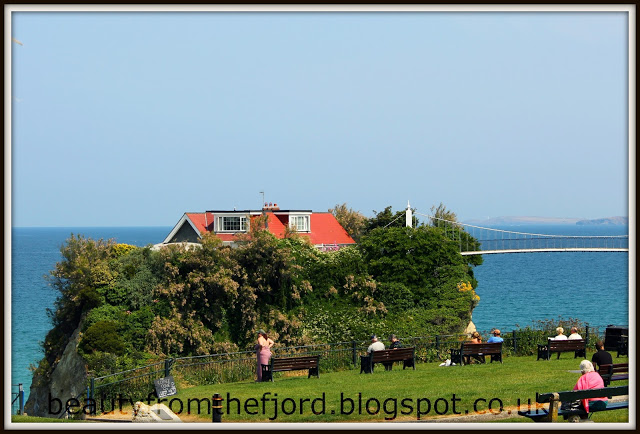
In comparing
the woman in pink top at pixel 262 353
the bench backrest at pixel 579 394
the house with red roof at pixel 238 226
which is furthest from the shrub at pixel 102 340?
the bench backrest at pixel 579 394

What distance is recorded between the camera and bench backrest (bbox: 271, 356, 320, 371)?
2053cm

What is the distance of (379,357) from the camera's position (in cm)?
2206

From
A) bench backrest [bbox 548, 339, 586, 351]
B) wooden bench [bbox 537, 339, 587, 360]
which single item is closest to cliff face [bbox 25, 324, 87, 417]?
wooden bench [bbox 537, 339, 587, 360]

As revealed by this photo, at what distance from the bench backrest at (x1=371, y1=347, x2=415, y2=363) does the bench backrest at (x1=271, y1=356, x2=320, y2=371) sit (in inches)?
68.0

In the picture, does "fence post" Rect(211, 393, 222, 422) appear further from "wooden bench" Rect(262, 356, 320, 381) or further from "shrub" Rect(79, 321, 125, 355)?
"shrub" Rect(79, 321, 125, 355)

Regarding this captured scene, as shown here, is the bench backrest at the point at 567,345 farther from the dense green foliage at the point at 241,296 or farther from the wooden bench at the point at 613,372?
the dense green foliage at the point at 241,296

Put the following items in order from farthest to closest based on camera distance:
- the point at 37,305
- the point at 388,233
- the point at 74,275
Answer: the point at 37,305 < the point at 388,233 < the point at 74,275

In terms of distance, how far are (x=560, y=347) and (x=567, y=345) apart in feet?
0.83

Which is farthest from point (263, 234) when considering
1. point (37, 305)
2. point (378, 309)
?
point (37, 305)

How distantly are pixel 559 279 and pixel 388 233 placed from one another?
9867cm

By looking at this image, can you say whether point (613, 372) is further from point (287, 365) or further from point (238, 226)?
point (238, 226)

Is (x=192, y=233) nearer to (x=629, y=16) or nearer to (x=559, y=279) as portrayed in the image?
(x=629, y=16)

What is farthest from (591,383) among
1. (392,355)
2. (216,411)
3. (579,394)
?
(392,355)

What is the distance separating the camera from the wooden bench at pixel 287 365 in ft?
67.4
